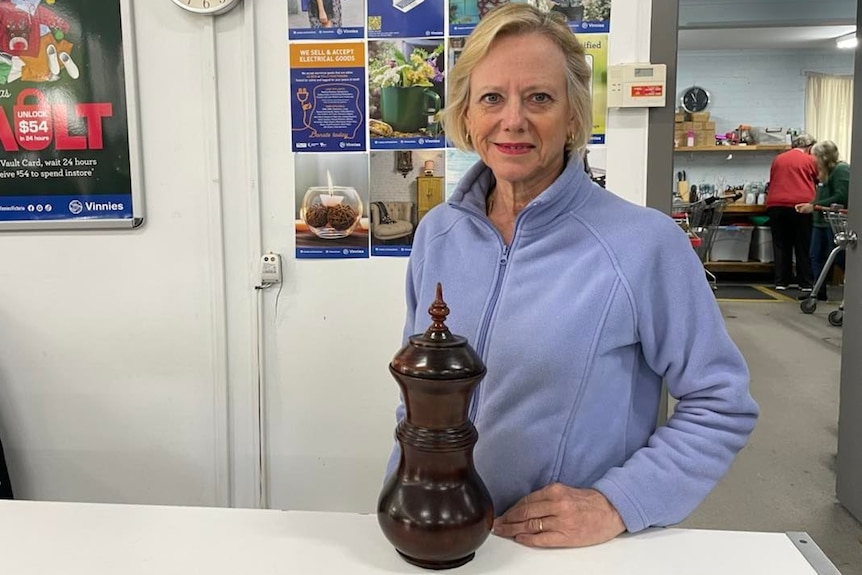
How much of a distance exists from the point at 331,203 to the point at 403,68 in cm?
47

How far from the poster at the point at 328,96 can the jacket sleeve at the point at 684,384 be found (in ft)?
4.55

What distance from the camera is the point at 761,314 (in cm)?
678

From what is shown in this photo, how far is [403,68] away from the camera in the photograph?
2250 mm

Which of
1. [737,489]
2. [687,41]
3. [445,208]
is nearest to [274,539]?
[445,208]

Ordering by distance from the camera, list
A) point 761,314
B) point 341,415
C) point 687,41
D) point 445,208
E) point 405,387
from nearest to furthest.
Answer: point 405,387, point 445,208, point 341,415, point 761,314, point 687,41

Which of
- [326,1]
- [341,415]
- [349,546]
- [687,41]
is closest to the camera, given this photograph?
[349,546]

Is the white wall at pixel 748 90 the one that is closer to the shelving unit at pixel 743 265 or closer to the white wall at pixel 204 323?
the shelving unit at pixel 743 265

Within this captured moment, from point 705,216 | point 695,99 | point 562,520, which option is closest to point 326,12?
point 562,520

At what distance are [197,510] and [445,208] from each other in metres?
0.64

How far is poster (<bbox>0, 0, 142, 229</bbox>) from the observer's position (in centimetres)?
229

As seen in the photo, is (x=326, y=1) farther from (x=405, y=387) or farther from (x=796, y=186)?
(x=796, y=186)

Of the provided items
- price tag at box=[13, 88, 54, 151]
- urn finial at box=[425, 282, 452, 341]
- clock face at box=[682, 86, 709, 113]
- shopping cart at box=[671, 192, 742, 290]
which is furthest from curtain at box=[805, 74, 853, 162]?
urn finial at box=[425, 282, 452, 341]

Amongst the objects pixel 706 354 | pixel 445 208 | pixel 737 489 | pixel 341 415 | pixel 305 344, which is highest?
pixel 445 208

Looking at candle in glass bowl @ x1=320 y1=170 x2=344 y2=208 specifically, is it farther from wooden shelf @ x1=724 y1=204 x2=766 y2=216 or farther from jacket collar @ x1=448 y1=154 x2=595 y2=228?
wooden shelf @ x1=724 y1=204 x2=766 y2=216
